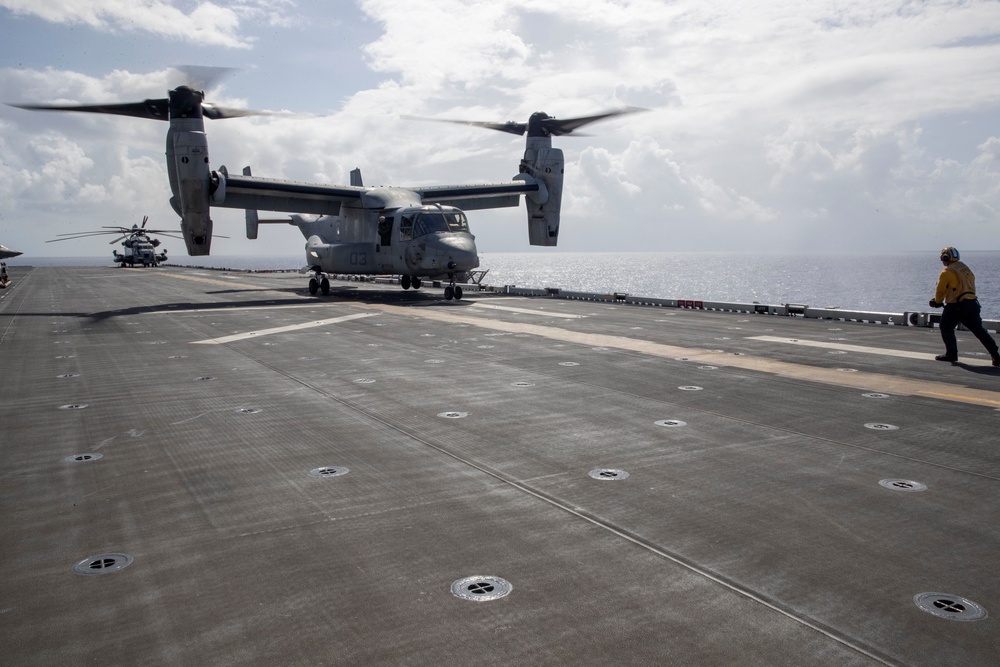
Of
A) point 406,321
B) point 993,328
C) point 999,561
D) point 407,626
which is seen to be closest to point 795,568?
point 999,561

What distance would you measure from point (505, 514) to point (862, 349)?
11.6 m

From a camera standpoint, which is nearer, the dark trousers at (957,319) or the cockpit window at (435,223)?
the dark trousers at (957,319)

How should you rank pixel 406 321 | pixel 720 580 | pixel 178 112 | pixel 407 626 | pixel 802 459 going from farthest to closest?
pixel 178 112 → pixel 406 321 → pixel 802 459 → pixel 720 580 → pixel 407 626

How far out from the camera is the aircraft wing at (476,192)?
33.8m

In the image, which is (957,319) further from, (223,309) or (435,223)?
(223,309)

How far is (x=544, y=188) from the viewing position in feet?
114

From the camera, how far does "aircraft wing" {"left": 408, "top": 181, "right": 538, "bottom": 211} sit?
33750 mm

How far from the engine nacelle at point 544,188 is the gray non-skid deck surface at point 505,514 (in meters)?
23.3

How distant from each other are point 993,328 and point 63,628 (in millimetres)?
18796

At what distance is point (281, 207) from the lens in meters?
Result: 30.4

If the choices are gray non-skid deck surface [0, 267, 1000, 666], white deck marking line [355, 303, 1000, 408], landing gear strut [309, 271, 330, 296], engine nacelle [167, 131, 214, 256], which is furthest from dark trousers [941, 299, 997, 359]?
landing gear strut [309, 271, 330, 296]

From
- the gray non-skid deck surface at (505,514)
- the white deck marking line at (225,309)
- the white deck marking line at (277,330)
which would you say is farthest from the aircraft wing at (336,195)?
the gray non-skid deck surface at (505,514)

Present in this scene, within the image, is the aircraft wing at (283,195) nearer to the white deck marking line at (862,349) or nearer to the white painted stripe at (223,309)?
the white painted stripe at (223,309)

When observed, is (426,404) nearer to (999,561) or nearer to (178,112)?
(999,561)
